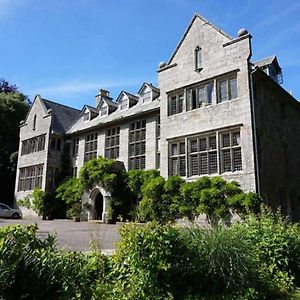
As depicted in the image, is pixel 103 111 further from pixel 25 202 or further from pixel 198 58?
pixel 198 58

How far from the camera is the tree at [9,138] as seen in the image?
125 feet

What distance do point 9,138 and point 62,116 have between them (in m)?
10.4

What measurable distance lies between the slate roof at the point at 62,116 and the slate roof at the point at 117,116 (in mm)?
932

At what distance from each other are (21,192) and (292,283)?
3043cm

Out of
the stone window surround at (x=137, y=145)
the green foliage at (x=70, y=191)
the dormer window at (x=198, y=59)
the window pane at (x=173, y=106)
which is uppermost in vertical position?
the dormer window at (x=198, y=59)

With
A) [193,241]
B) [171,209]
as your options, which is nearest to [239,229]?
[193,241]

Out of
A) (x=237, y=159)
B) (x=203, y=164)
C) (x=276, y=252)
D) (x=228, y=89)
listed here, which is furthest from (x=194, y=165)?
(x=276, y=252)

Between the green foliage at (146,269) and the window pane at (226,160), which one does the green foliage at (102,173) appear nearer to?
the window pane at (226,160)

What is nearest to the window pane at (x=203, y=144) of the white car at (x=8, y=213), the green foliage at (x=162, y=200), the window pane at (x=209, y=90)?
the green foliage at (x=162, y=200)

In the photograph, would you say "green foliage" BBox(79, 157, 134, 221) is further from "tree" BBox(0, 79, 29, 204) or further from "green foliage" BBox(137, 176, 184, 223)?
"tree" BBox(0, 79, 29, 204)

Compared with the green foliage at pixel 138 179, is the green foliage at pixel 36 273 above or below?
below

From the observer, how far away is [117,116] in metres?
27.7

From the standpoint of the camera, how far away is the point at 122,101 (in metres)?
29.0

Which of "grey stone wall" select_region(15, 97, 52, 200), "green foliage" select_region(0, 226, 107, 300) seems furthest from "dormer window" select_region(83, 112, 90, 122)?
"green foliage" select_region(0, 226, 107, 300)
